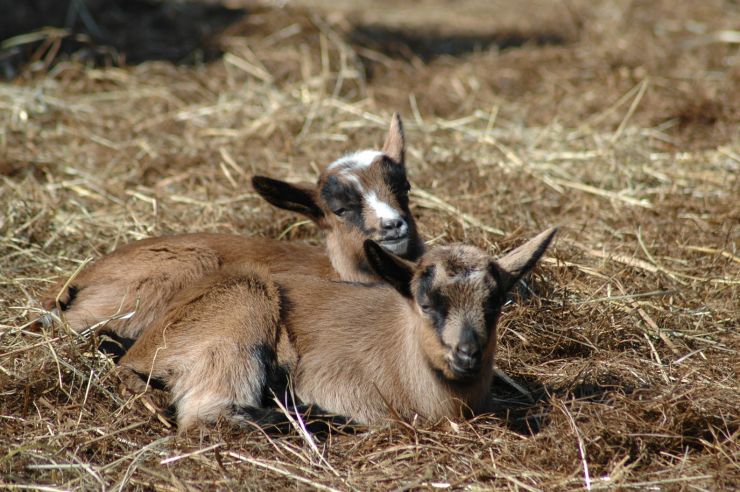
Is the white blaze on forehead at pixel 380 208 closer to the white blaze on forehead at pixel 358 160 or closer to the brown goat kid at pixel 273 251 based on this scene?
the brown goat kid at pixel 273 251

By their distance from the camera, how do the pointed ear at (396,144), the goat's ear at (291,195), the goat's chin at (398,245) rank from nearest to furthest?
the goat's chin at (398,245) → the goat's ear at (291,195) → the pointed ear at (396,144)

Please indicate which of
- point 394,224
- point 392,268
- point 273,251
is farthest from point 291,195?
point 392,268

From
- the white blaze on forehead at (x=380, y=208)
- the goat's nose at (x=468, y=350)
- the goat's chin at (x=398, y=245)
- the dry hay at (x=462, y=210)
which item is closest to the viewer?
the goat's nose at (x=468, y=350)

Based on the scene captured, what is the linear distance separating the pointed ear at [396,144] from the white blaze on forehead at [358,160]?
223 millimetres

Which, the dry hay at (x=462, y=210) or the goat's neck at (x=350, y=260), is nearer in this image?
the dry hay at (x=462, y=210)

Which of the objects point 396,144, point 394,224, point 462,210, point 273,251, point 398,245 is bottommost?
point 273,251

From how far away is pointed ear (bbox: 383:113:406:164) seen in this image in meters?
6.75

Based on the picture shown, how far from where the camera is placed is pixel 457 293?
4.56 m

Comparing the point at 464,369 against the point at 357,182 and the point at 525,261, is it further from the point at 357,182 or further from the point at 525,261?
the point at 357,182

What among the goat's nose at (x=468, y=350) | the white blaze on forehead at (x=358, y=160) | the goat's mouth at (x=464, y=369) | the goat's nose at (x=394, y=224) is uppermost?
the white blaze on forehead at (x=358, y=160)

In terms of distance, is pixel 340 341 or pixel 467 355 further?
pixel 340 341

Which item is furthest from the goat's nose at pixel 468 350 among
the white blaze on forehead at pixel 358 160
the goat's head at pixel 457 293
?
the white blaze on forehead at pixel 358 160

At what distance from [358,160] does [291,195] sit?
0.54 metres

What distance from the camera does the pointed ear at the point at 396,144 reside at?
22.1 ft
